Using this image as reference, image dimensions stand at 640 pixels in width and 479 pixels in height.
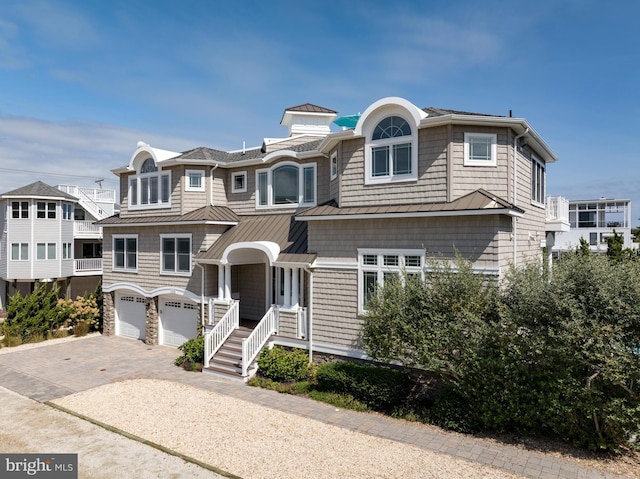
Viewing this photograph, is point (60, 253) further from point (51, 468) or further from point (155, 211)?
point (51, 468)

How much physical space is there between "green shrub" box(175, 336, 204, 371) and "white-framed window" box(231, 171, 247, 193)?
6681 millimetres

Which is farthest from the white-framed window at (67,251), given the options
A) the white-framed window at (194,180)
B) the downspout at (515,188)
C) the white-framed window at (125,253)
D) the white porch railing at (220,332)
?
the downspout at (515,188)

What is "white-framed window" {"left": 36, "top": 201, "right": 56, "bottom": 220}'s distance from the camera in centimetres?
2531

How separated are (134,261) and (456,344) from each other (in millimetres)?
15605

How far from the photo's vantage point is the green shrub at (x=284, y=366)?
12.9 m

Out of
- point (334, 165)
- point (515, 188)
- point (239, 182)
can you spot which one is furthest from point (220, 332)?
point (515, 188)

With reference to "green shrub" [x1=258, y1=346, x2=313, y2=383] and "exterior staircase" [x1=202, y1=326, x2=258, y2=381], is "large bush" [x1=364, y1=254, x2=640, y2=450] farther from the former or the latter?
"exterior staircase" [x1=202, y1=326, x2=258, y2=381]

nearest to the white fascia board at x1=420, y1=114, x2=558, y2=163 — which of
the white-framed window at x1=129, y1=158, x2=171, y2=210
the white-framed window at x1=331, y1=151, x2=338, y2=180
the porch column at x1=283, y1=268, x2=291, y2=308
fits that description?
the white-framed window at x1=331, y1=151, x2=338, y2=180

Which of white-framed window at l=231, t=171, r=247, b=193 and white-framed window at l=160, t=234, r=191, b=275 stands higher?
white-framed window at l=231, t=171, r=247, b=193

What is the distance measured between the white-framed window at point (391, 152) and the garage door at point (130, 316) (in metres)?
13.3

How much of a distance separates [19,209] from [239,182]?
15529 millimetres

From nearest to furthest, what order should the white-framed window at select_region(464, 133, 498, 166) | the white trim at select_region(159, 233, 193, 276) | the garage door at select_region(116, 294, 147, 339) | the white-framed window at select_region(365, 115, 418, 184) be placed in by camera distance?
the white-framed window at select_region(464, 133, 498, 166)
the white-framed window at select_region(365, 115, 418, 184)
the white trim at select_region(159, 233, 193, 276)
the garage door at select_region(116, 294, 147, 339)

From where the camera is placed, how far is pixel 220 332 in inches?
591

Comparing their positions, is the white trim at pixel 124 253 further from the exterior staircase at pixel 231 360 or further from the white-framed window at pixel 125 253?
the exterior staircase at pixel 231 360
